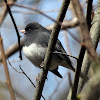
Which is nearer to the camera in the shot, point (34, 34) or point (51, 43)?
point (51, 43)

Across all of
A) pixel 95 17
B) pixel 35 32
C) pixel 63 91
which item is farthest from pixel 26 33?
pixel 63 91

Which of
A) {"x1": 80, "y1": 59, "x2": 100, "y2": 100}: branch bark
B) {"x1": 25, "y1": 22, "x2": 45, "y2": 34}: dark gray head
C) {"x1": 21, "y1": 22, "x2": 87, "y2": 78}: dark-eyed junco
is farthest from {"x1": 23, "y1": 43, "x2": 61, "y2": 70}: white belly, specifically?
{"x1": 80, "y1": 59, "x2": 100, "y2": 100}: branch bark

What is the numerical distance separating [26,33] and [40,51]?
55cm

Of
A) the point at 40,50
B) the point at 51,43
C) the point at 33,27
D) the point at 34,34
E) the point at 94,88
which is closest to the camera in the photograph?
the point at 94,88

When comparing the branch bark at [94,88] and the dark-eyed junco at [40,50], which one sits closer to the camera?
the branch bark at [94,88]

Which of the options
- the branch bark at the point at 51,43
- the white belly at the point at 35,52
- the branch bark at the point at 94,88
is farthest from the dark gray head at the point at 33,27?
the branch bark at the point at 94,88

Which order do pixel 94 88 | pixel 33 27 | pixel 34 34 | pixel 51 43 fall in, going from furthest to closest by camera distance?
pixel 33 27 < pixel 34 34 < pixel 51 43 < pixel 94 88

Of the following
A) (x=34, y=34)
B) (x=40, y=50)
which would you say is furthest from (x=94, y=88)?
(x=34, y=34)

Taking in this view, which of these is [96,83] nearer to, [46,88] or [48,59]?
[48,59]

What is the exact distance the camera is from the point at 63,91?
3604mm

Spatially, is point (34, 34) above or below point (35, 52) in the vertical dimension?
above

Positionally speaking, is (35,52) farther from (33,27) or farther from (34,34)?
(33,27)

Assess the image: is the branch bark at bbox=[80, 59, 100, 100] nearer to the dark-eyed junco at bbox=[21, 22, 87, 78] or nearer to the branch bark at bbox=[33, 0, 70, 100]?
the branch bark at bbox=[33, 0, 70, 100]

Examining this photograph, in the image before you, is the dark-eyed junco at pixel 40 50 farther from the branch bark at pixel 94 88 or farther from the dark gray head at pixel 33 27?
the branch bark at pixel 94 88
